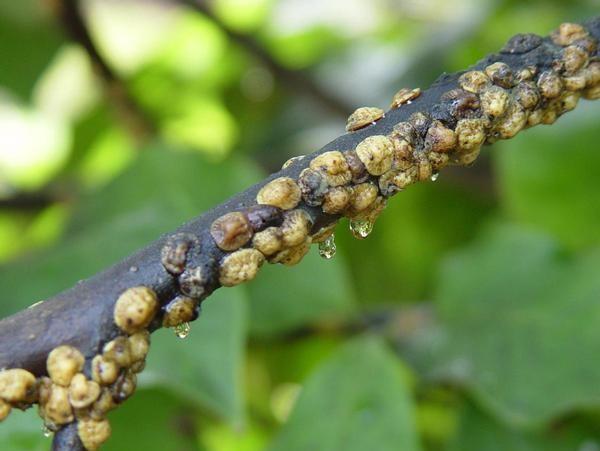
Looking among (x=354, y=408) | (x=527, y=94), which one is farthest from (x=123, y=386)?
(x=354, y=408)

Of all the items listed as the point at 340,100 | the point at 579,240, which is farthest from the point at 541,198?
the point at 340,100

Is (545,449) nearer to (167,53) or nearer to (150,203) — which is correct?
(150,203)

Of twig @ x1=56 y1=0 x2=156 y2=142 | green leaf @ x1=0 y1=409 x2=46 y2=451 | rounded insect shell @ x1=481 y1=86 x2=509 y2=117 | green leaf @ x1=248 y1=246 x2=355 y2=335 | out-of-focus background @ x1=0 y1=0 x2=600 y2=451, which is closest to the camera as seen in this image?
rounded insect shell @ x1=481 y1=86 x2=509 y2=117

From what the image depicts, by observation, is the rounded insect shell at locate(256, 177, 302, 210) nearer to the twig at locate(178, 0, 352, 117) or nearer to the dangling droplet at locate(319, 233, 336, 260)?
the dangling droplet at locate(319, 233, 336, 260)

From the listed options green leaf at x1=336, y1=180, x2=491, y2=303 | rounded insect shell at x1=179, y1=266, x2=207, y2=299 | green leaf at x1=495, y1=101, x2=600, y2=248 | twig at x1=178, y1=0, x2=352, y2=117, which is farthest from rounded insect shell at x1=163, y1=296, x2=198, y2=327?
twig at x1=178, y1=0, x2=352, y2=117

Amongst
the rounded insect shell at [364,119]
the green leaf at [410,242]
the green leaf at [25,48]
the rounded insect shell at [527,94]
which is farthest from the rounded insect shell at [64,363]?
the green leaf at [25,48]
